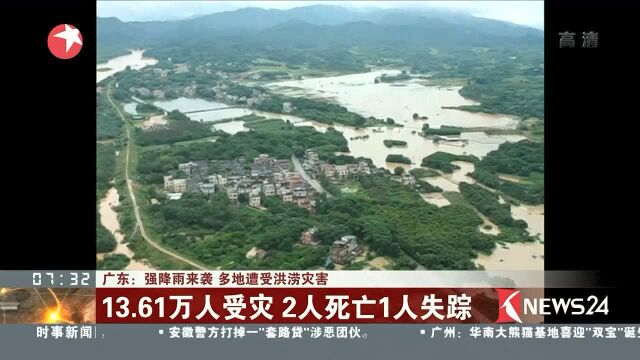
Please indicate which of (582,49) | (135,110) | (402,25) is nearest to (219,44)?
(135,110)

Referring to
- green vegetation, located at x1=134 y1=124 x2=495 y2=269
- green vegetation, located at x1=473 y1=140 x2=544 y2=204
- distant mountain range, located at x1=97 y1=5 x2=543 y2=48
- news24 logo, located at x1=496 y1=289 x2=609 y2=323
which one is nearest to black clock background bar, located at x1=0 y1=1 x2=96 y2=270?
green vegetation, located at x1=134 y1=124 x2=495 y2=269

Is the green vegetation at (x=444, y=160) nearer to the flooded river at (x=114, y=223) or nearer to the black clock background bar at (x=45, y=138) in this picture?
the flooded river at (x=114, y=223)

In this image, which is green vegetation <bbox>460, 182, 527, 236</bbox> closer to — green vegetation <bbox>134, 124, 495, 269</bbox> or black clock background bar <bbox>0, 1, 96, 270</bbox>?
green vegetation <bbox>134, 124, 495, 269</bbox>

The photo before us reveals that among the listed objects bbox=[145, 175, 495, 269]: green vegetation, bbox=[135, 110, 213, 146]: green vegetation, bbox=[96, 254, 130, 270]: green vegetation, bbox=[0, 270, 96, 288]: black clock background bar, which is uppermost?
bbox=[135, 110, 213, 146]: green vegetation

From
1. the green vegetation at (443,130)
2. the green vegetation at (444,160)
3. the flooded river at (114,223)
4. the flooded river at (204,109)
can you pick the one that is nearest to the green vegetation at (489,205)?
the green vegetation at (444,160)

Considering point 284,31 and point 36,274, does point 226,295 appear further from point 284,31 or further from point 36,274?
point 284,31

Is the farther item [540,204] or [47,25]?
[540,204]
